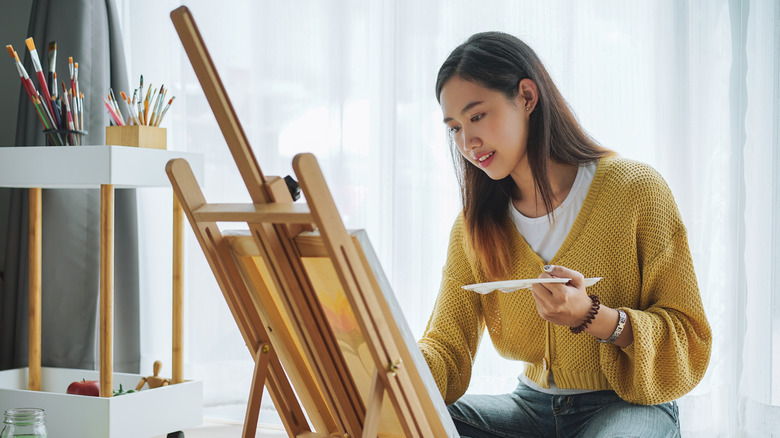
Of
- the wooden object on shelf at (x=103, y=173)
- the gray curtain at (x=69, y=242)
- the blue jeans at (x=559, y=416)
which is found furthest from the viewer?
the gray curtain at (x=69, y=242)

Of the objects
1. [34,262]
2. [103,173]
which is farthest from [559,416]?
[34,262]

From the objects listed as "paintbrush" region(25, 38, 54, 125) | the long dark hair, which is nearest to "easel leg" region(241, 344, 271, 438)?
the long dark hair

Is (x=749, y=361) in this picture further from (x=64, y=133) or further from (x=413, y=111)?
(x=64, y=133)

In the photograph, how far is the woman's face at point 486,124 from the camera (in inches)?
57.5

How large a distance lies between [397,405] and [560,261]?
59 cm

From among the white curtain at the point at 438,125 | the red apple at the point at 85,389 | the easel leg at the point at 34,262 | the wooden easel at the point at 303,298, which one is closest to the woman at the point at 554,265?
the wooden easel at the point at 303,298

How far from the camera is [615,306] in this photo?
144 centimetres

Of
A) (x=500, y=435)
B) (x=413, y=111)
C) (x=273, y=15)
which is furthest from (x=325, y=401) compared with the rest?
(x=273, y=15)

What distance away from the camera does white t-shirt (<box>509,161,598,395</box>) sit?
1.50m

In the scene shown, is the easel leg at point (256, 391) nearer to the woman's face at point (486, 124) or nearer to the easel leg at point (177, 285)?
the woman's face at point (486, 124)

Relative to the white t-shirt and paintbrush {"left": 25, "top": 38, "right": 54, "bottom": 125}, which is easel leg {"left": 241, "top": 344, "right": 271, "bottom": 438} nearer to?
the white t-shirt

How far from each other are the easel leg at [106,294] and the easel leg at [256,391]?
2.60 ft

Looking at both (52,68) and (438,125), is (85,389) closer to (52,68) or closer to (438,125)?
(52,68)

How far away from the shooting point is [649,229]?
4.61 ft
